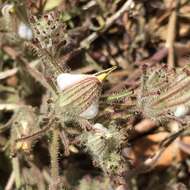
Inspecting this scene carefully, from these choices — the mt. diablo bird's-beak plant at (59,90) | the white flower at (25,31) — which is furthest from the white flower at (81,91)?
the white flower at (25,31)

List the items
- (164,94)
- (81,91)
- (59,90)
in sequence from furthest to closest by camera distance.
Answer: (164,94) → (59,90) → (81,91)

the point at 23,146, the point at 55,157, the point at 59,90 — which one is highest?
the point at 59,90

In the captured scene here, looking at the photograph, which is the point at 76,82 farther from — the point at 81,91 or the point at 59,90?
the point at 59,90

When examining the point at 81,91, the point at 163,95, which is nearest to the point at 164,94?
the point at 163,95

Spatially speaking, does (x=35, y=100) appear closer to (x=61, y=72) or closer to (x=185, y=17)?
(x=61, y=72)

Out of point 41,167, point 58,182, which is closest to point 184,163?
Result: point 41,167

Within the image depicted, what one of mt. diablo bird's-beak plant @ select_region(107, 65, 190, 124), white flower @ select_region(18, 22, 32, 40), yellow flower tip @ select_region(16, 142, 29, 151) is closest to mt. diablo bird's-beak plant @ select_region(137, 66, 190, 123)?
mt. diablo bird's-beak plant @ select_region(107, 65, 190, 124)

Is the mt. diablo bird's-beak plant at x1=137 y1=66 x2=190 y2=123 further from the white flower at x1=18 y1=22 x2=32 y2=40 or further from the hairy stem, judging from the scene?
the white flower at x1=18 y1=22 x2=32 y2=40

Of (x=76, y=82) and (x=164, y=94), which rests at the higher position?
(x=76, y=82)

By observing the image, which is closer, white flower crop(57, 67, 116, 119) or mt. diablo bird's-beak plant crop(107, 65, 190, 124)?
white flower crop(57, 67, 116, 119)

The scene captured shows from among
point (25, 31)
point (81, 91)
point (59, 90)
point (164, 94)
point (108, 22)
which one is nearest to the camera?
point (81, 91)

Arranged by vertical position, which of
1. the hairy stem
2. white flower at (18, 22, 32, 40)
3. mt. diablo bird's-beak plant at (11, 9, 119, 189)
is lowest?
the hairy stem

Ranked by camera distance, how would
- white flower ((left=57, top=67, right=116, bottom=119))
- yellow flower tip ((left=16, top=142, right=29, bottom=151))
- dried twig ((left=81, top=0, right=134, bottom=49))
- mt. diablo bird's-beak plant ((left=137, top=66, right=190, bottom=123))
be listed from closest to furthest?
1. white flower ((left=57, top=67, right=116, bottom=119))
2. mt. diablo bird's-beak plant ((left=137, top=66, right=190, bottom=123))
3. yellow flower tip ((left=16, top=142, right=29, bottom=151))
4. dried twig ((left=81, top=0, right=134, bottom=49))
